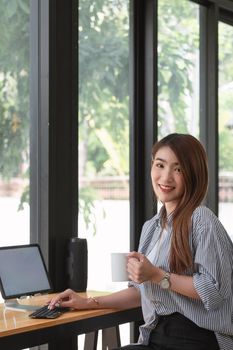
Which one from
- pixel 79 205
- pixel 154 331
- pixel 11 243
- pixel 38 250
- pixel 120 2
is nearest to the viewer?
pixel 154 331

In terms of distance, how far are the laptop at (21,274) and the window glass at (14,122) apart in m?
0.29

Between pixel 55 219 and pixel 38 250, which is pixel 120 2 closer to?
pixel 55 219

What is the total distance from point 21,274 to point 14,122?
2.57ft

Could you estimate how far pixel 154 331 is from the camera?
2428 millimetres

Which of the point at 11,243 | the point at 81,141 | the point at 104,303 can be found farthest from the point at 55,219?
the point at 104,303

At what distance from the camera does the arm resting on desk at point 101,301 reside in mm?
2748

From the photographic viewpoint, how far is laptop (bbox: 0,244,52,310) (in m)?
2.88

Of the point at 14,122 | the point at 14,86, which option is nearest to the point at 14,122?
the point at 14,122

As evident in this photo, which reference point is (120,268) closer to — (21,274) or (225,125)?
(21,274)

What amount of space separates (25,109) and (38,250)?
2.40 ft

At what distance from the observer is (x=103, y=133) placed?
3889 mm

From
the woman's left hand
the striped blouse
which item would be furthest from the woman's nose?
the woman's left hand

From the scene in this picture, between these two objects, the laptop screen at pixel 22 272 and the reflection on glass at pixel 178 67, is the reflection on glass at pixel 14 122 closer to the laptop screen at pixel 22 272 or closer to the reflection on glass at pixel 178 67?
the laptop screen at pixel 22 272

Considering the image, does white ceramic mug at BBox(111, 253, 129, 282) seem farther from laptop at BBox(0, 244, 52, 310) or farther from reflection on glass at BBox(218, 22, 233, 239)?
reflection on glass at BBox(218, 22, 233, 239)
